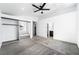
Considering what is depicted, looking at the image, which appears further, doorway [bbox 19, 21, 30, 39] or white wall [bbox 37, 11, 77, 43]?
doorway [bbox 19, 21, 30, 39]

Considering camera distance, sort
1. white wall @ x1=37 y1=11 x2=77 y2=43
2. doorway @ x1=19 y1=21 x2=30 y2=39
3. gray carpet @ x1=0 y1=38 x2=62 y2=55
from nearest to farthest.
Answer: gray carpet @ x1=0 y1=38 x2=62 y2=55, white wall @ x1=37 y1=11 x2=77 y2=43, doorway @ x1=19 y1=21 x2=30 y2=39

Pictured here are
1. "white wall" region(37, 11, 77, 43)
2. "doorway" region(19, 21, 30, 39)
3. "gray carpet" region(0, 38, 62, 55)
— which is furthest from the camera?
"doorway" region(19, 21, 30, 39)

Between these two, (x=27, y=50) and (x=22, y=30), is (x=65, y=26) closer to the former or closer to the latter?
(x=27, y=50)

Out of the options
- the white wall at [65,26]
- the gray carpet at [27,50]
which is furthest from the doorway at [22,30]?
the white wall at [65,26]

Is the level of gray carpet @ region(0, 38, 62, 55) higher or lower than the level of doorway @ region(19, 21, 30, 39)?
lower

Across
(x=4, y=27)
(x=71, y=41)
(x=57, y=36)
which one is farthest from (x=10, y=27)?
(x=71, y=41)

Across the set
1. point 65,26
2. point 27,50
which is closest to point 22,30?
point 27,50

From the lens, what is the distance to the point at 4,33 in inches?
167

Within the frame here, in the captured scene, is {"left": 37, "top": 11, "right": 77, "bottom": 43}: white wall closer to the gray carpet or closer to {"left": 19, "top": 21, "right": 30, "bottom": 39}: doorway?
the gray carpet

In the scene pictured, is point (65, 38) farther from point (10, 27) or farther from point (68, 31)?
point (10, 27)

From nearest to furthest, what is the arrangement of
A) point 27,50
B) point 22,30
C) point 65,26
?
1. point 27,50
2. point 65,26
3. point 22,30

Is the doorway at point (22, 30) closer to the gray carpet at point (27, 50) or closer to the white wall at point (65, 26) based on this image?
the gray carpet at point (27, 50)

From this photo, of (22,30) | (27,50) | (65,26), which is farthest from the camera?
(22,30)

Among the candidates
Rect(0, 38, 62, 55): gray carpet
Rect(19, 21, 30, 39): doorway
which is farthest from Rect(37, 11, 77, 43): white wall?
Rect(19, 21, 30, 39): doorway
